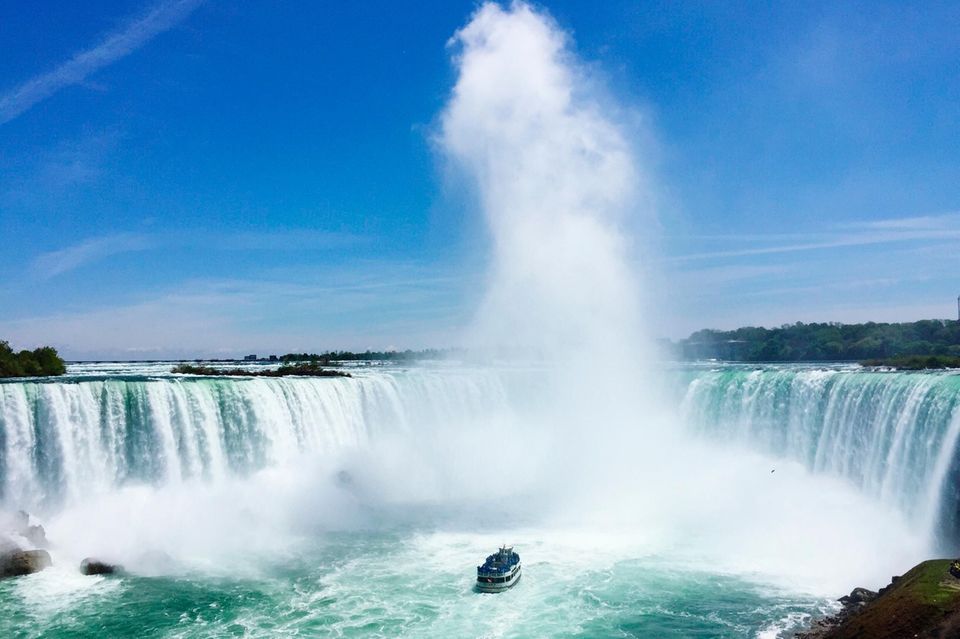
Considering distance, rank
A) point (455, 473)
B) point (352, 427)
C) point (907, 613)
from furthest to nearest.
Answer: point (455, 473), point (352, 427), point (907, 613)

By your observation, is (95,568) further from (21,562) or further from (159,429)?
(159,429)

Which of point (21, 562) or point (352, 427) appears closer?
point (21, 562)

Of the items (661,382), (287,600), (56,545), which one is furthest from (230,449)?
(661,382)

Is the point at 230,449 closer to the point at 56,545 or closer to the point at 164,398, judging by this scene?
the point at 164,398

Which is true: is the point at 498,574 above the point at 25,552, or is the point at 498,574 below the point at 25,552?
below

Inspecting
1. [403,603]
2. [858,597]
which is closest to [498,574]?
[403,603]

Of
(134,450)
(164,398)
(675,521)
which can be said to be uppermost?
(164,398)

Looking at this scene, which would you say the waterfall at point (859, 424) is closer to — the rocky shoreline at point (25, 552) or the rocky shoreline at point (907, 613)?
the rocky shoreline at point (907, 613)
